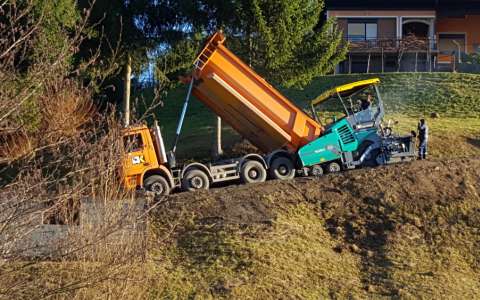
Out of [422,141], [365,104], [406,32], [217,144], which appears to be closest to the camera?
[365,104]

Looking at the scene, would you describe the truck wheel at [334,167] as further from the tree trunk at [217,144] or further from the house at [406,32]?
the house at [406,32]

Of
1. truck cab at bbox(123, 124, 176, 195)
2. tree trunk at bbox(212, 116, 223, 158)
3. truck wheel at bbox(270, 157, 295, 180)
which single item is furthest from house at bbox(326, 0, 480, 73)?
A: truck cab at bbox(123, 124, 176, 195)

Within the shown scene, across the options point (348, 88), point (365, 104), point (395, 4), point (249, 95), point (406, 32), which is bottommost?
point (365, 104)

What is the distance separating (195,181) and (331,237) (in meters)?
4.40

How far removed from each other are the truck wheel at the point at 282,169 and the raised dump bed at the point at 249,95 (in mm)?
378

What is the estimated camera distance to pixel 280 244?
13.1 meters

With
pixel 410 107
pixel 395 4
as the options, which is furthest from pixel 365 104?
pixel 395 4

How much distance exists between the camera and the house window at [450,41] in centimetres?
4593

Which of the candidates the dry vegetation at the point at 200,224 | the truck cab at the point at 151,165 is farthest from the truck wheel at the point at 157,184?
the dry vegetation at the point at 200,224

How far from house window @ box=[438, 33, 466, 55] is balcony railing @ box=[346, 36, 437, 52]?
3.93 metres

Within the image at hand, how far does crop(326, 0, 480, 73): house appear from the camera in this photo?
41.7 metres

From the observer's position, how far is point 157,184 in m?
16.8

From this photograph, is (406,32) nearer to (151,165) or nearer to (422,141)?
(422,141)

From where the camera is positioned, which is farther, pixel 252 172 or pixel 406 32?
pixel 406 32
